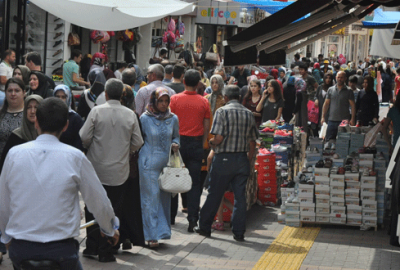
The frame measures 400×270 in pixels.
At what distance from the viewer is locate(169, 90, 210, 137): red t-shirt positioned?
29.8 feet

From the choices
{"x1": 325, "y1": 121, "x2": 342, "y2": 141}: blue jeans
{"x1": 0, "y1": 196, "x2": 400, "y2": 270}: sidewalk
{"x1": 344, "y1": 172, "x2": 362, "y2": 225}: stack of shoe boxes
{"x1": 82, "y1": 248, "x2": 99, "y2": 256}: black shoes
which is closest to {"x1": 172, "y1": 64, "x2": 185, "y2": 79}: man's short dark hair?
{"x1": 0, "y1": 196, "x2": 400, "y2": 270}: sidewalk

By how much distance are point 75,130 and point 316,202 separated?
148 inches

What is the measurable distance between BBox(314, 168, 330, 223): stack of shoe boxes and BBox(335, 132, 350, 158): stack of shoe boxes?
213 cm

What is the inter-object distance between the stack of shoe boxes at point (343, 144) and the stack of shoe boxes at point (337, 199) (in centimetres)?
213

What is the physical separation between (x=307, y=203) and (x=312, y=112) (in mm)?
7959

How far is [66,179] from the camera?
422cm

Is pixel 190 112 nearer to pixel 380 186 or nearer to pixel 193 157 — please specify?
pixel 193 157

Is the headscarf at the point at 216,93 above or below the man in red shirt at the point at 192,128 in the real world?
above

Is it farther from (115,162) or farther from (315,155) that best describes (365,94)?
(115,162)

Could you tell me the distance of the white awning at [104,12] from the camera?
36.3ft

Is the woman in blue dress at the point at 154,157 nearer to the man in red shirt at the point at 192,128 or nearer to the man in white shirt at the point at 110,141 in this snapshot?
the man in white shirt at the point at 110,141

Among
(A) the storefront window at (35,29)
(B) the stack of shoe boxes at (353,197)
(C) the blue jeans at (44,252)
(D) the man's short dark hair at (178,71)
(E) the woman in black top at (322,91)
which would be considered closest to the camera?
(C) the blue jeans at (44,252)

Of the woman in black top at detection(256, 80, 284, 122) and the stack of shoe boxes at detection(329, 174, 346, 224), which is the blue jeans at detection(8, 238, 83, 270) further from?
the woman in black top at detection(256, 80, 284, 122)

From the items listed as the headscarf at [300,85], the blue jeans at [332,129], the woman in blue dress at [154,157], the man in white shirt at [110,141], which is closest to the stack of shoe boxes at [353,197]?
the woman in blue dress at [154,157]
